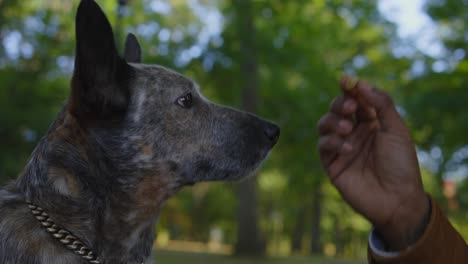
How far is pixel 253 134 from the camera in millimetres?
3908

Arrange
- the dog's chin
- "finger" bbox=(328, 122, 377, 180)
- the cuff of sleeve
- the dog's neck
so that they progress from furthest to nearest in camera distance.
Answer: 1. the dog's chin
2. the dog's neck
3. "finger" bbox=(328, 122, 377, 180)
4. the cuff of sleeve

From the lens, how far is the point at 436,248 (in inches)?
80.7

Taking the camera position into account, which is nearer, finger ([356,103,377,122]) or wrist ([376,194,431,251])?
wrist ([376,194,431,251])

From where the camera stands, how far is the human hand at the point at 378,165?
Result: 2207 millimetres

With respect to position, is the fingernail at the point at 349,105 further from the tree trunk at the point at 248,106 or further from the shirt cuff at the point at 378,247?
the tree trunk at the point at 248,106

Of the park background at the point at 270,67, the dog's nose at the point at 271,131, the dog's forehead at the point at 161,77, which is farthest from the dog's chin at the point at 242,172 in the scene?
the park background at the point at 270,67

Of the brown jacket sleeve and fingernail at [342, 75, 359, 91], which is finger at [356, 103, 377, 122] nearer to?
fingernail at [342, 75, 359, 91]

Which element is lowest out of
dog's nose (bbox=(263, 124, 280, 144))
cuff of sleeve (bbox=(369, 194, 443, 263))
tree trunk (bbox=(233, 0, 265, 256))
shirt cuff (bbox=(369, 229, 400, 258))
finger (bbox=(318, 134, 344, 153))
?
tree trunk (bbox=(233, 0, 265, 256))

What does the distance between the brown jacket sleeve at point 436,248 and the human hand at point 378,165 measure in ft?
0.31

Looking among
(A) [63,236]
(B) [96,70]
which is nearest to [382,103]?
(B) [96,70]

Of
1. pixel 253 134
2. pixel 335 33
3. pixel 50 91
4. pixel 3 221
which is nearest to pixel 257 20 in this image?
pixel 335 33

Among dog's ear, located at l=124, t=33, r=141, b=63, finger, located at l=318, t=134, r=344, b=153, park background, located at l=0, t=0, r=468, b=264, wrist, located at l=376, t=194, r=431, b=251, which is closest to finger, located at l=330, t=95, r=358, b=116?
finger, located at l=318, t=134, r=344, b=153

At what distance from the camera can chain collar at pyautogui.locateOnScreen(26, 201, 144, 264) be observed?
112 inches

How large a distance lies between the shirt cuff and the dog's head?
1.60 metres
